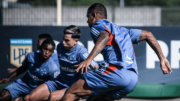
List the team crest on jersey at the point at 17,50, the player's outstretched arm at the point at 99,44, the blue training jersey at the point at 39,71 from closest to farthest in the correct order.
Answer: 1. the player's outstretched arm at the point at 99,44
2. the blue training jersey at the point at 39,71
3. the team crest on jersey at the point at 17,50

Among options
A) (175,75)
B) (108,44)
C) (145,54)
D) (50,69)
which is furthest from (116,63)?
(175,75)

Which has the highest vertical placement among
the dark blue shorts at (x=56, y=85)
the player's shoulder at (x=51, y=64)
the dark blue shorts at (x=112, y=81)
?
the dark blue shorts at (x=112, y=81)

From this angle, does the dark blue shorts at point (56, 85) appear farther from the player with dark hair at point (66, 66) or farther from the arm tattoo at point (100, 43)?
the arm tattoo at point (100, 43)

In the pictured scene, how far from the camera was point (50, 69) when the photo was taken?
3.95 meters

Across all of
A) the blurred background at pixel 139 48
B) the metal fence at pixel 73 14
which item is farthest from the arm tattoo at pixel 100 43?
the metal fence at pixel 73 14

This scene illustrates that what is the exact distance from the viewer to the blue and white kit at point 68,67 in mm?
3561

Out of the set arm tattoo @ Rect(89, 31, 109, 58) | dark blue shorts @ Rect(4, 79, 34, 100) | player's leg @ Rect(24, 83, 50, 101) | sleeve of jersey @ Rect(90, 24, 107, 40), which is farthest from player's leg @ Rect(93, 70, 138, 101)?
dark blue shorts @ Rect(4, 79, 34, 100)

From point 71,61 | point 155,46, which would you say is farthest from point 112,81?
point 71,61

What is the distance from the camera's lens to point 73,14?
8.48 m

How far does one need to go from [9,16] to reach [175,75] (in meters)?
5.29

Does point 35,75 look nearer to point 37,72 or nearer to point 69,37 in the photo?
point 37,72

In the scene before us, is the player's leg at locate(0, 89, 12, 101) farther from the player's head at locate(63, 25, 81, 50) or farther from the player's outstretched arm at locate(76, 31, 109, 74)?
the player's outstretched arm at locate(76, 31, 109, 74)

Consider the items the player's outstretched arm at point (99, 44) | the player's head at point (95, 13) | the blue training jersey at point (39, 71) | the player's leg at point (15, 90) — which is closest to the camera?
the player's outstretched arm at point (99, 44)

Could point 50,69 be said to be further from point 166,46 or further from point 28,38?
point 166,46
